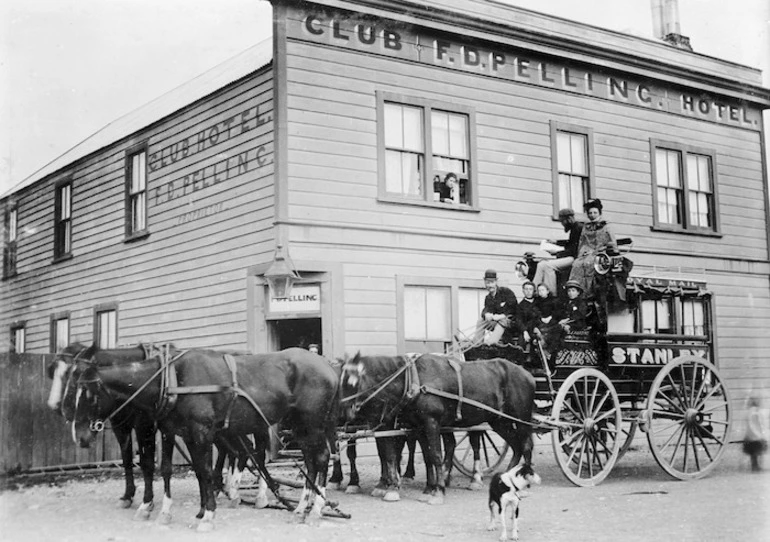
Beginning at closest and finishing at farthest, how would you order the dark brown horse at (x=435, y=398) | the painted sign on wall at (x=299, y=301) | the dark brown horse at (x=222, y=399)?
the dark brown horse at (x=222, y=399) < the dark brown horse at (x=435, y=398) < the painted sign on wall at (x=299, y=301)

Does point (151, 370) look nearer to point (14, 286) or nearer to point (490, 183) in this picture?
A: point (490, 183)

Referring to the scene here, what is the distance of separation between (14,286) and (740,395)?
1755cm

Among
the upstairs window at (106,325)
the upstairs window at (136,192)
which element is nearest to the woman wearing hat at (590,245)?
the upstairs window at (136,192)

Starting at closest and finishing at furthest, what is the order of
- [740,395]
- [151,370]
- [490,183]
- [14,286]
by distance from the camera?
[151,370] < [490,183] < [740,395] < [14,286]

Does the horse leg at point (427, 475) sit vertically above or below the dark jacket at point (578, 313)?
below

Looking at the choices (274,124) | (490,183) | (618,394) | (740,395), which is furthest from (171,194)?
(740,395)

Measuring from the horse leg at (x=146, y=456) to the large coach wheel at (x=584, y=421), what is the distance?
472cm

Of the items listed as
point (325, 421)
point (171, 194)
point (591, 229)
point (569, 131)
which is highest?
point (569, 131)

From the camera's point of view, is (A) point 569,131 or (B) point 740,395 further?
(B) point 740,395

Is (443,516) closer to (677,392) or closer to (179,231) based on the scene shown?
(677,392)

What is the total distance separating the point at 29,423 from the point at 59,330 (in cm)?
762

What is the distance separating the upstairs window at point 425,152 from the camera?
→ 14430mm

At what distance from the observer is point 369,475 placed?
1284 cm

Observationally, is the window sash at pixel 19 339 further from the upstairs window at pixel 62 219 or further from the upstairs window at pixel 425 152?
the upstairs window at pixel 425 152
